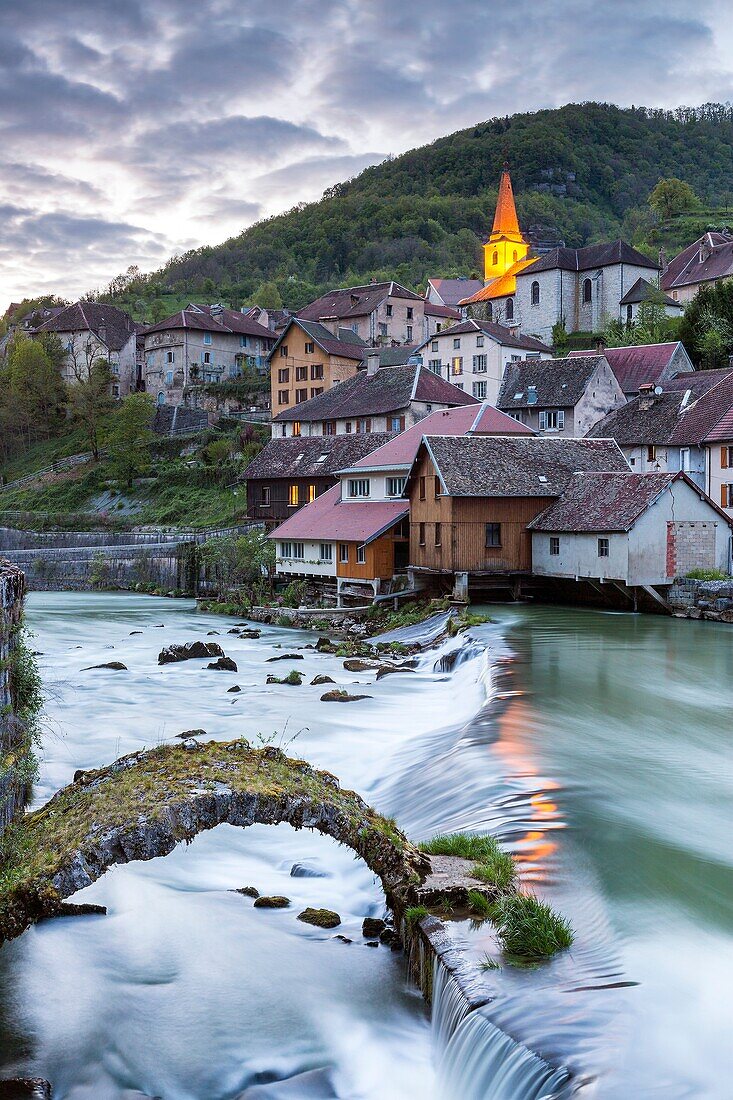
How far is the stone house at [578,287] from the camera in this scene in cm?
8350

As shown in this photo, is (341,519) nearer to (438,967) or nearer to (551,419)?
(551,419)

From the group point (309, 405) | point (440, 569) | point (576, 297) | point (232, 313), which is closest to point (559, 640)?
point (440, 569)

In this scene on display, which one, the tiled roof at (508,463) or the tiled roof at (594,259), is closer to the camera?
the tiled roof at (508,463)

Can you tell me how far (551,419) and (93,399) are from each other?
44.3 m

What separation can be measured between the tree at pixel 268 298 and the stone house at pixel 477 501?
90582 mm

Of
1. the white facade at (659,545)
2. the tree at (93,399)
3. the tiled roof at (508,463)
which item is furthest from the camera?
the tree at (93,399)

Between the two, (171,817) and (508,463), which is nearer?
(171,817)

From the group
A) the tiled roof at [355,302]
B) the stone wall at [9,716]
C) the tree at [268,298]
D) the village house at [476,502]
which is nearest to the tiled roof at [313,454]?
the village house at [476,502]


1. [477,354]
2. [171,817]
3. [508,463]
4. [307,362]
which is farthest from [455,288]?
[171,817]

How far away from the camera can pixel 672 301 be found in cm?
7994

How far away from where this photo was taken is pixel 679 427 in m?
43.8

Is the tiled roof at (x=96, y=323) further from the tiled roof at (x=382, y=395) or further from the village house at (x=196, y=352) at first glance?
the tiled roof at (x=382, y=395)

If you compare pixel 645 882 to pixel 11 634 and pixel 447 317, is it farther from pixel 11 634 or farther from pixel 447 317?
pixel 447 317

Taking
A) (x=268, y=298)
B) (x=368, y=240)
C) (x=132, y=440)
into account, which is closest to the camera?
(x=132, y=440)
